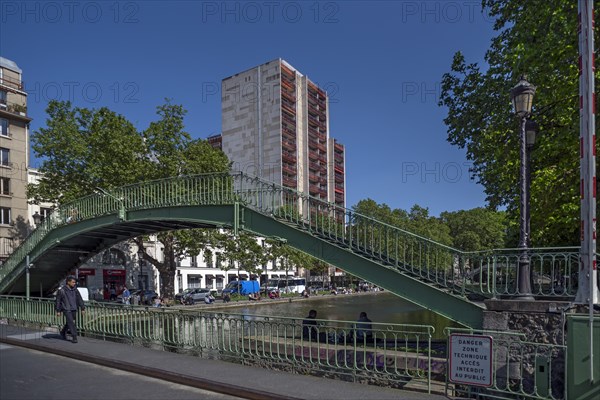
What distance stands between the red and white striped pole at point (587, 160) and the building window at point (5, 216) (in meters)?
46.3

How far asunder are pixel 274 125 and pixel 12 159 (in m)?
50.9

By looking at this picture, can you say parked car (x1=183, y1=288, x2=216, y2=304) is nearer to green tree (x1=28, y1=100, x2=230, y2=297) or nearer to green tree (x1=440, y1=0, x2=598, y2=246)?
green tree (x1=28, y1=100, x2=230, y2=297)

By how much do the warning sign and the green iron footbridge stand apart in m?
2.42

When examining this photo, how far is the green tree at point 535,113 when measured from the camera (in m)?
13.2

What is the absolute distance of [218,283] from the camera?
224 feet

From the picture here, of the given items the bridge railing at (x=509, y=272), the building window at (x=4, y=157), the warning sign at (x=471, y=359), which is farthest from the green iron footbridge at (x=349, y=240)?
the building window at (x=4, y=157)

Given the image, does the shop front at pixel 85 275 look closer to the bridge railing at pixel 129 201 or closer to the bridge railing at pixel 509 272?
the bridge railing at pixel 129 201

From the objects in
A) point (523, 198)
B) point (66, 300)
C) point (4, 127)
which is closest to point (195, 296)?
point (4, 127)

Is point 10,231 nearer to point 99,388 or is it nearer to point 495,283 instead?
point 99,388

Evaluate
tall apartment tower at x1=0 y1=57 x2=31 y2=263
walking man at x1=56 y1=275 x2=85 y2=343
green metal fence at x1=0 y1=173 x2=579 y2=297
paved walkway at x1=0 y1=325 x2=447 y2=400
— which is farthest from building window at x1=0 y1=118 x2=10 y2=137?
paved walkway at x1=0 y1=325 x2=447 y2=400

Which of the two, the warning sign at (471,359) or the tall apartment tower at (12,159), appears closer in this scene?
the warning sign at (471,359)

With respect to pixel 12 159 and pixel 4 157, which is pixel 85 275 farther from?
pixel 4 157

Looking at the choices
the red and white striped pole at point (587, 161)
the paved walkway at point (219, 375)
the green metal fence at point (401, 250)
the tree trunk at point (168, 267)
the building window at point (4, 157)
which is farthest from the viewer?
the building window at point (4, 157)

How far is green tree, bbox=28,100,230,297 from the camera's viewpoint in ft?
108
